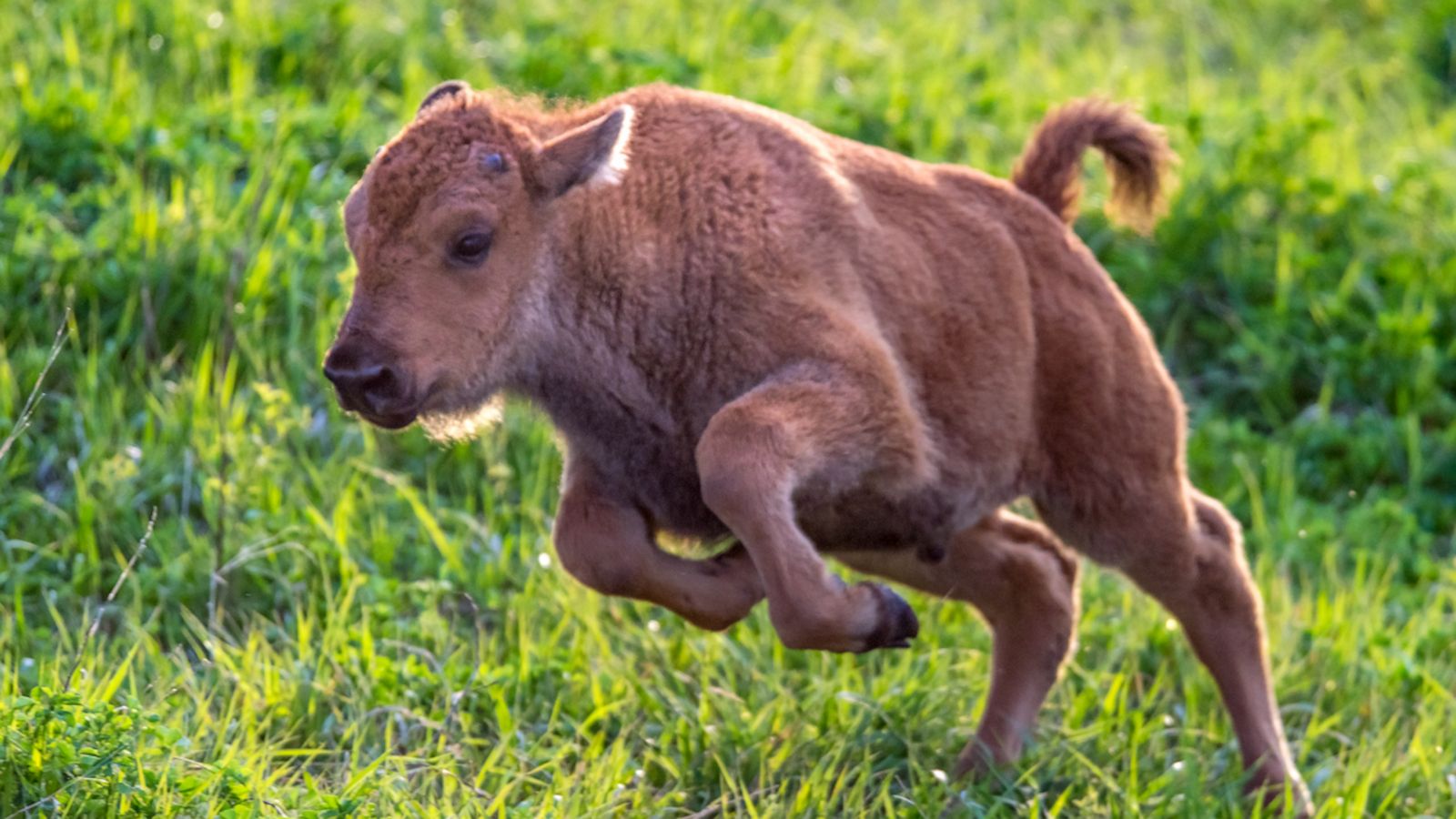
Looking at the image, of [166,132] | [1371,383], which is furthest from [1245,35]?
[166,132]

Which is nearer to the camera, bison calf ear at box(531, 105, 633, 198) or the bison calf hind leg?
bison calf ear at box(531, 105, 633, 198)

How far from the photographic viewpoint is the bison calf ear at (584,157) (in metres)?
4.48

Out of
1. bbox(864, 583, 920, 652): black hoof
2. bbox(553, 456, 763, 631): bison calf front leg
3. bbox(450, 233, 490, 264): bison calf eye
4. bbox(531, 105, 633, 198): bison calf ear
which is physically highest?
bbox(531, 105, 633, 198): bison calf ear

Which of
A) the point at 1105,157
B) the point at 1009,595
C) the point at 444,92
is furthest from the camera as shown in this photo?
the point at 1105,157

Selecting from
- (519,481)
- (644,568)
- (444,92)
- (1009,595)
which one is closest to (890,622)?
(644,568)

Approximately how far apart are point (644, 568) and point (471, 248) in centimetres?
86

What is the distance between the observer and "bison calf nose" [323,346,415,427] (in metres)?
4.25

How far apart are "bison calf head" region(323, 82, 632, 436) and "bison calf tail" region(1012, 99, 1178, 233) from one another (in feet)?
5.10

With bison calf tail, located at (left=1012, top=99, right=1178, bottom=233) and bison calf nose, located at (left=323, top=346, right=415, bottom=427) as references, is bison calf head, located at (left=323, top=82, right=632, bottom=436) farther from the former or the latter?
bison calf tail, located at (left=1012, top=99, right=1178, bottom=233)

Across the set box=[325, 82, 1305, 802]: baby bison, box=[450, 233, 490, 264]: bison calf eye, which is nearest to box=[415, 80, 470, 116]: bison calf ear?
box=[325, 82, 1305, 802]: baby bison

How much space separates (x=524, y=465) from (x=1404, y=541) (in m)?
3.23

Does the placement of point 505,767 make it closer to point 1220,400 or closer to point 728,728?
point 728,728

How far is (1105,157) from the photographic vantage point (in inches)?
236

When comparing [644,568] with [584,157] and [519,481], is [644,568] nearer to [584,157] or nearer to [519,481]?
[584,157]
